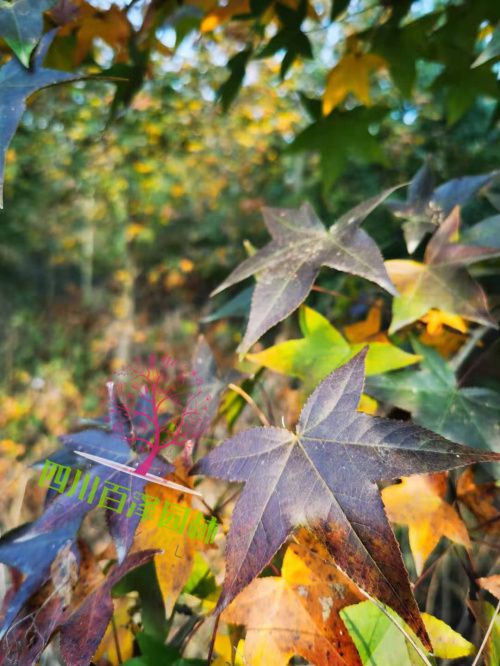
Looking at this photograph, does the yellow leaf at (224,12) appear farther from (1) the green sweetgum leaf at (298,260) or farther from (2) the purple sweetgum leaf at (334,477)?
(2) the purple sweetgum leaf at (334,477)

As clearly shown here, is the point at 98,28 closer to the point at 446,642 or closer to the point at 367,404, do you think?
the point at 367,404

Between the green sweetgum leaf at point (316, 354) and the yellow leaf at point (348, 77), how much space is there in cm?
63

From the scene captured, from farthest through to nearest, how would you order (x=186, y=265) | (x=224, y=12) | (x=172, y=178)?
1. (x=186, y=265)
2. (x=172, y=178)
3. (x=224, y=12)

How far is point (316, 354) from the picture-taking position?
67 centimetres

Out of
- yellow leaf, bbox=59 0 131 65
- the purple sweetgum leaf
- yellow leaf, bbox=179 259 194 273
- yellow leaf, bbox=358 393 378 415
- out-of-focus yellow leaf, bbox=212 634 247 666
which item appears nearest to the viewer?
the purple sweetgum leaf

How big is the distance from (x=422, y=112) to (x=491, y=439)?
3.00 metres

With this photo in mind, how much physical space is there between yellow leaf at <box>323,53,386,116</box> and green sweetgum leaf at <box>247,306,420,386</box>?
627 mm

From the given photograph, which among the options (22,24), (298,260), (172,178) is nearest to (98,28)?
(22,24)

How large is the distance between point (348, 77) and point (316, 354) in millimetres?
721

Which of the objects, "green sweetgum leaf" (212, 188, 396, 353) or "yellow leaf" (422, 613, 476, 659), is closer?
"yellow leaf" (422, 613, 476, 659)

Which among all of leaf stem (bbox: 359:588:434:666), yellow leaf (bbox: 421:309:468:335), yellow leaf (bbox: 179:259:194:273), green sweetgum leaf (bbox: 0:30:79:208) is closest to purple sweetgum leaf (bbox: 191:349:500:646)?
leaf stem (bbox: 359:588:434:666)

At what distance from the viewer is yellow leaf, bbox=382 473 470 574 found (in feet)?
1.79

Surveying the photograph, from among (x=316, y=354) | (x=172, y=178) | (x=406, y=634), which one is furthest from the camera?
(x=172, y=178)

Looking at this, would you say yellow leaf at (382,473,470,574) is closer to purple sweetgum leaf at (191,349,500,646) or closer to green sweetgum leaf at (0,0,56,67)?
purple sweetgum leaf at (191,349,500,646)
